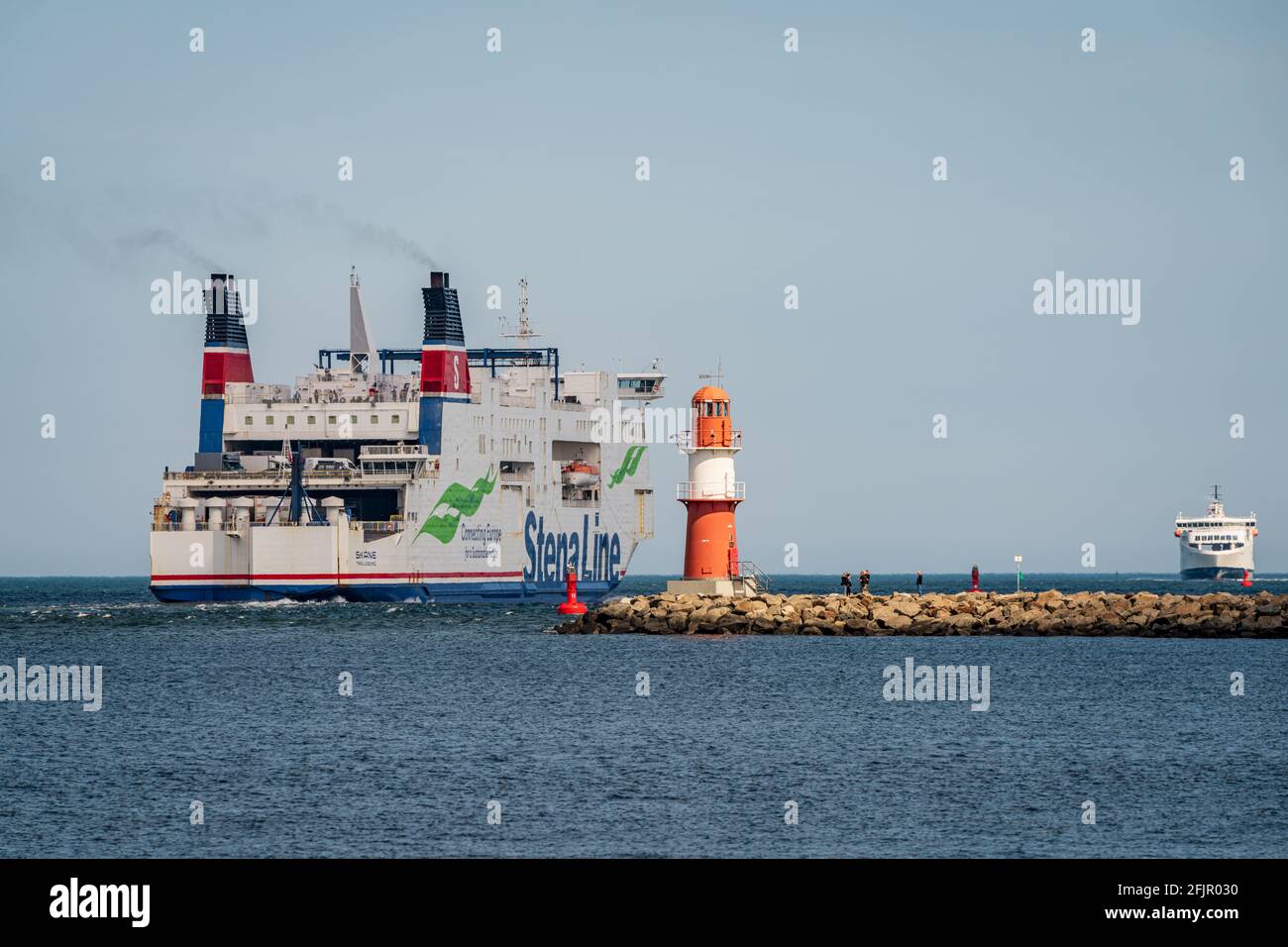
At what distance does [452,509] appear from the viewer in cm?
7081

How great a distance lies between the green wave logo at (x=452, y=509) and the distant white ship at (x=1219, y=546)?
83.7 metres

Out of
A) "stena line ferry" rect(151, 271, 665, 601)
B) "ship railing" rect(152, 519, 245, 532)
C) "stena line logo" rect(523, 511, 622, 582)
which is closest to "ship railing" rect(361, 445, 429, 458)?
"stena line ferry" rect(151, 271, 665, 601)

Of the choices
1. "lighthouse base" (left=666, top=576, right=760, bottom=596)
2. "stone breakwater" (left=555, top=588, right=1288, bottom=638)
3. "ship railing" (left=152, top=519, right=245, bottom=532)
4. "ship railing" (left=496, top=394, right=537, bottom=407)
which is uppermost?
"ship railing" (left=496, top=394, right=537, bottom=407)

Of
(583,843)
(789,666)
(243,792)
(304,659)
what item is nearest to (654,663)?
(789,666)

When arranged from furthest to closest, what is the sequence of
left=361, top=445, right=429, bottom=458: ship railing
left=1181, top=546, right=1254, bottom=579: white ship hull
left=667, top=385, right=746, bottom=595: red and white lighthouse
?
left=1181, top=546, right=1254, bottom=579: white ship hull, left=361, top=445, right=429, bottom=458: ship railing, left=667, top=385, right=746, bottom=595: red and white lighthouse

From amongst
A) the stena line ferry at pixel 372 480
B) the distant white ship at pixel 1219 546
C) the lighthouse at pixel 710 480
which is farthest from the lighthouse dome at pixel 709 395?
the distant white ship at pixel 1219 546

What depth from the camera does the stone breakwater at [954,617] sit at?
50125mm

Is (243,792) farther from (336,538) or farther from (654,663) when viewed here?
(336,538)

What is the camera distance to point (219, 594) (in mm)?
65938

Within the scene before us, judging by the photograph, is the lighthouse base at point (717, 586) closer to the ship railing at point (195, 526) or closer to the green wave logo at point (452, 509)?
the green wave logo at point (452, 509)

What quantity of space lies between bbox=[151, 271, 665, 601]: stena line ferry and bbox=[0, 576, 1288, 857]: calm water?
1919 centimetres

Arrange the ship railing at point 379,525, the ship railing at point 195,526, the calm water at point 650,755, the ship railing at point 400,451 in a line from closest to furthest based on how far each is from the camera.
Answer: the calm water at point 650,755
the ship railing at point 195,526
the ship railing at point 379,525
the ship railing at point 400,451

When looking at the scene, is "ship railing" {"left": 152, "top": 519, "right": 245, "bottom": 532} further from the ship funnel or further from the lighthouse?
the lighthouse

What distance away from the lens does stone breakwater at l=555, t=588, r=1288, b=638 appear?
164 feet
